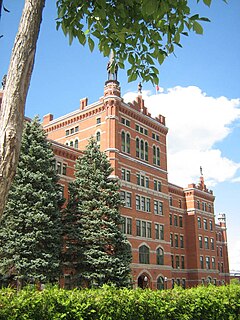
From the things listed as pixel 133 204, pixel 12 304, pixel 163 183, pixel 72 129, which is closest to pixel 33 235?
pixel 12 304

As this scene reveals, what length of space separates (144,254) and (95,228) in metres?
14.1

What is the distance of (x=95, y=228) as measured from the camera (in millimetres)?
28656

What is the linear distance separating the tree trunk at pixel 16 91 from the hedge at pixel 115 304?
6.30 metres

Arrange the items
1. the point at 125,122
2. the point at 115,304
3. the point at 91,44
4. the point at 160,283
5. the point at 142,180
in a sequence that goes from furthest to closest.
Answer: the point at 142,180 → the point at 160,283 → the point at 125,122 → the point at 115,304 → the point at 91,44

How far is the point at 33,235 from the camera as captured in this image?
23750 mm

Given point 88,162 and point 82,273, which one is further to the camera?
point 88,162

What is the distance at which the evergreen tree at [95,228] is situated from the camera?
27594 mm

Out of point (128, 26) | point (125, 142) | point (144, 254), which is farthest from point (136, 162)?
point (128, 26)

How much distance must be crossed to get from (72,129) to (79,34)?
39040mm

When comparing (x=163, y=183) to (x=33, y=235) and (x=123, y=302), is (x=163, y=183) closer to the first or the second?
(x=33, y=235)

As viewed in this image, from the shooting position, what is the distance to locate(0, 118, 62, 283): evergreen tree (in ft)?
76.3

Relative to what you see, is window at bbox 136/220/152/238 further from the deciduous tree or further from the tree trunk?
the tree trunk

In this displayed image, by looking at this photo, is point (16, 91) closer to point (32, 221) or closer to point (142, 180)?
point (32, 221)

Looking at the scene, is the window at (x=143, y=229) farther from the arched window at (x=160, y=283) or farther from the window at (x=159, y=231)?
the arched window at (x=160, y=283)
